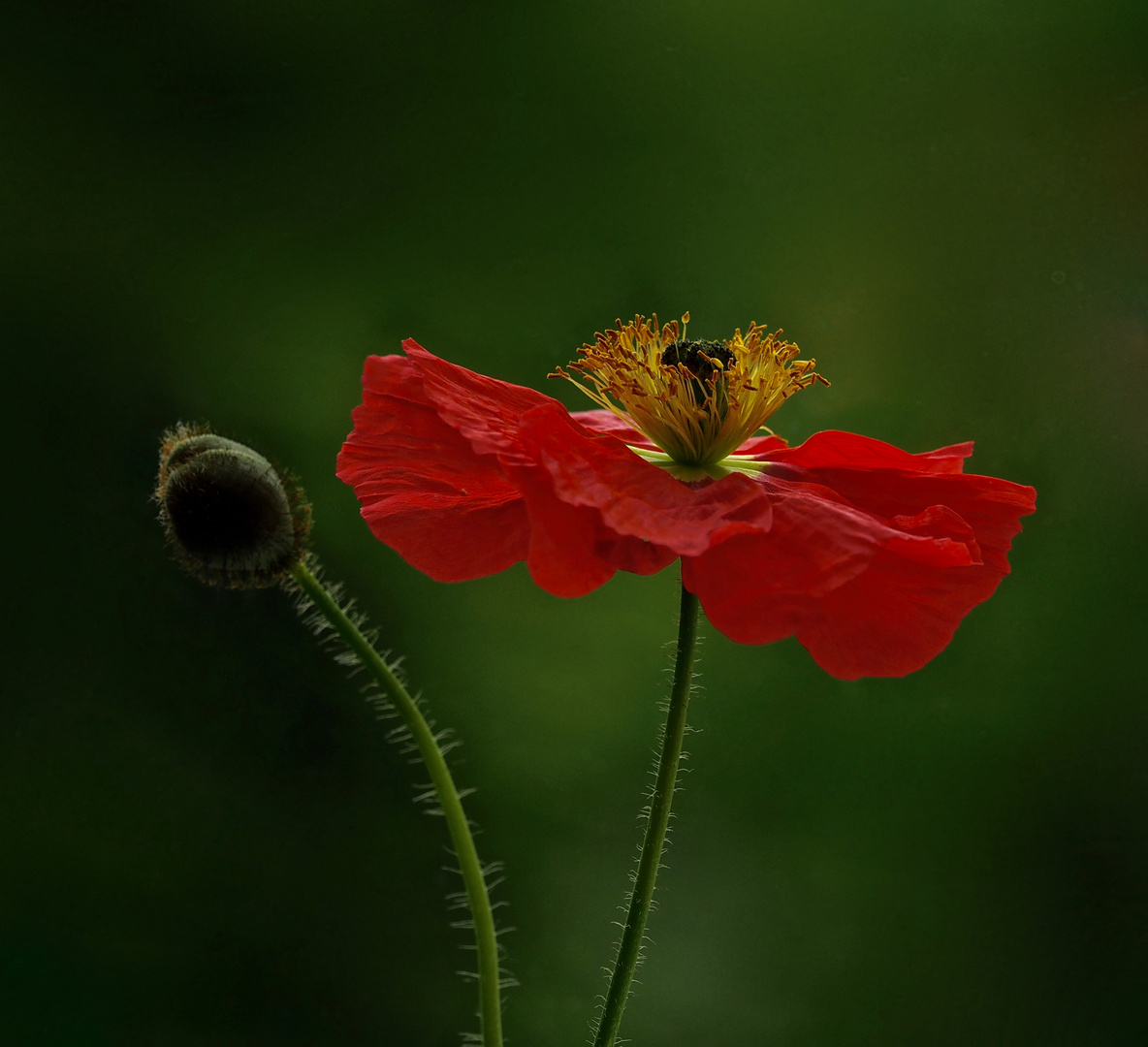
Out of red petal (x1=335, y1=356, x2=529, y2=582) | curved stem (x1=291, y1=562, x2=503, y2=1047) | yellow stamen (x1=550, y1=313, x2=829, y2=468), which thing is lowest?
curved stem (x1=291, y1=562, x2=503, y2=1047)

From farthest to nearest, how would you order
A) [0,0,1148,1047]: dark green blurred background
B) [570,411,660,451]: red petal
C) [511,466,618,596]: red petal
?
[0,0,1148,1047]: dark green blurred background, [570,411,660,451]: red petal, [511,466,618,596]: red petal

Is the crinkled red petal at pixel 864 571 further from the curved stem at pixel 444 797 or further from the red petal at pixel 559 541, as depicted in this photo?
the curved stem at pixel 444 797

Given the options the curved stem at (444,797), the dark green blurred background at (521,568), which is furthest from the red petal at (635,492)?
the dark green blurred background at (521,568)

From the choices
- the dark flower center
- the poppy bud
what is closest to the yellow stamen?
the dark flower center

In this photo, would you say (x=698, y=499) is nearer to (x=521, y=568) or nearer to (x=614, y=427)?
(x=614, y=427)

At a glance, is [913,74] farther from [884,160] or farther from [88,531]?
[88,531]

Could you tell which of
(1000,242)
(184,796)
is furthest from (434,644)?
(1000,242)

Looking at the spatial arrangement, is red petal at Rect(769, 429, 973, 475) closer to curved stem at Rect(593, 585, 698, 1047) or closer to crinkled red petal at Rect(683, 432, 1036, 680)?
crinkled red petal at Rect(683, 432, 1036, 680)

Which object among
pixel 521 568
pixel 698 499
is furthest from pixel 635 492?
pixel 521 568
